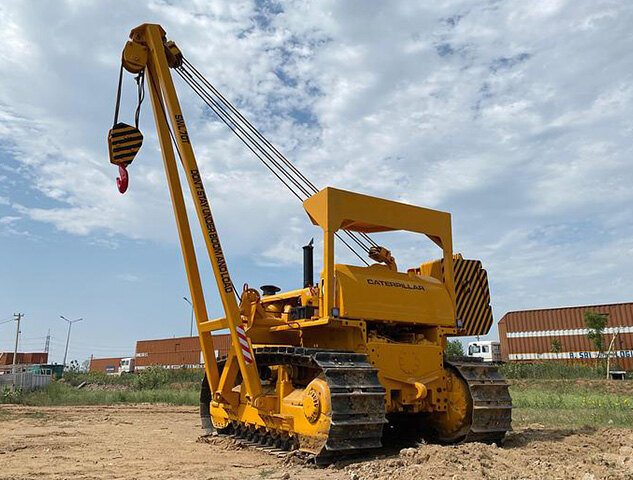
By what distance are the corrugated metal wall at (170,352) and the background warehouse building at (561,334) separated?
2918cm

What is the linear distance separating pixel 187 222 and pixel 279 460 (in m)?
4.46

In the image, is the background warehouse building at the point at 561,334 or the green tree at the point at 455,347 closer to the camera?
the background warehouse building at the point at 561,334

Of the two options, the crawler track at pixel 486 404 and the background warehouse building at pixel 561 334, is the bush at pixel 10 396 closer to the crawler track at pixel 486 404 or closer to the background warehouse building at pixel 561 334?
the crawler track at pixel 486 404

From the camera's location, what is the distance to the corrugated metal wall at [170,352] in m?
57.2

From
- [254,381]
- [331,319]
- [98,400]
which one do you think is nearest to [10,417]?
[98,400]

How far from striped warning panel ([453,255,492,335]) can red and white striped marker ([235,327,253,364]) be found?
137 inches

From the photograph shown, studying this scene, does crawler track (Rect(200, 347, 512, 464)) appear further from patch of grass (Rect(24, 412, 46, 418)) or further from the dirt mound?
patch of grass (Rect(24, 412, 46, 418))

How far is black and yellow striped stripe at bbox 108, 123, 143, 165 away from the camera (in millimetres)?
9992

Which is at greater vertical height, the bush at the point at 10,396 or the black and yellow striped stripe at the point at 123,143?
the black and yellow striped stripe at the point at 123,143

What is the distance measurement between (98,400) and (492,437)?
16.5 metres

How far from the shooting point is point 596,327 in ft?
108

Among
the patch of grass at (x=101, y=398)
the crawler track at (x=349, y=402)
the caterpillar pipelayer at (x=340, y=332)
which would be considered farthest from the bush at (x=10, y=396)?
the crawler track at (x=349, y=402)

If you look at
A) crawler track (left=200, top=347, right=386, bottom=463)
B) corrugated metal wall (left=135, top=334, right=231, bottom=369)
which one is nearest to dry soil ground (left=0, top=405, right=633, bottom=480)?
crawler track (left=200, top=347, right=386, bottom=463)

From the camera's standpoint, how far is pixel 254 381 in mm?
8477
